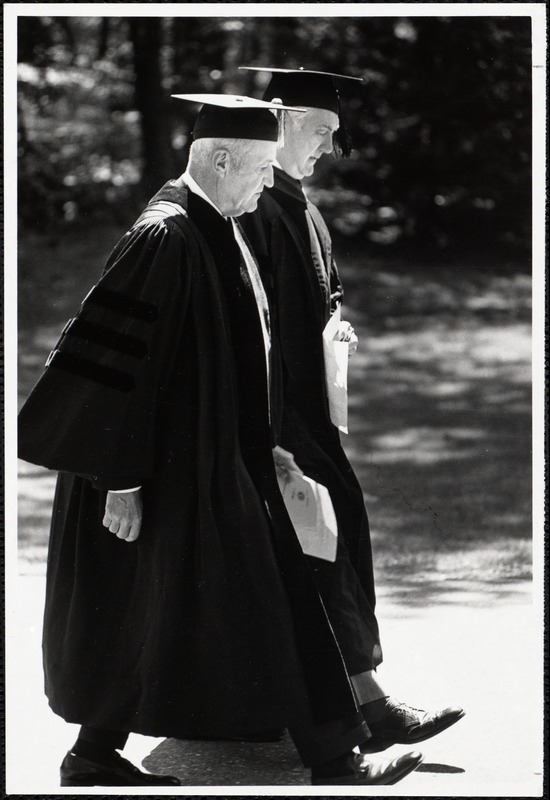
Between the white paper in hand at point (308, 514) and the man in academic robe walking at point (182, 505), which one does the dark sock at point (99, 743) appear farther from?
the white paper in hand at point (308, 514)

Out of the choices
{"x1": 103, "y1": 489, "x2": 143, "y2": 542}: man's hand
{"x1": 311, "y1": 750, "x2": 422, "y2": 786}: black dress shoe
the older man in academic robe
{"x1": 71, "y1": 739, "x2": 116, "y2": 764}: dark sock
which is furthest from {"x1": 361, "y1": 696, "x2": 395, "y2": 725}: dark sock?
{"x1": 103, "y1": 489, "x2": 143, "y2": 542}: man's hand

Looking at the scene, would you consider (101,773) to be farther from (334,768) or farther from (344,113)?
(344,113)

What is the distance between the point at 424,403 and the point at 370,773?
16.2 feet

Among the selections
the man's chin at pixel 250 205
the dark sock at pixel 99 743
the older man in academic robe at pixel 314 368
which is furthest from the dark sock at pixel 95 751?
the man's chin at pixel 250 205

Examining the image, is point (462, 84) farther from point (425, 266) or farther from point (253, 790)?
point (425, 266)

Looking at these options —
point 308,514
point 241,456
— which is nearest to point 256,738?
point 308,514

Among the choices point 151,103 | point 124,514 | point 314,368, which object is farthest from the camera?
point 151,103

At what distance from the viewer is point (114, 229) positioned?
22.2 ft

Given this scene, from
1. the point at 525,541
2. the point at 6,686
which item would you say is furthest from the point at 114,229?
the point at 6,686

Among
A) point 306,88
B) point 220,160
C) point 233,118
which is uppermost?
point 306,88

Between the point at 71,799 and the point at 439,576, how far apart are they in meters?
2.35

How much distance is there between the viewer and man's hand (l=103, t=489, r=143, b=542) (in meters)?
3.84

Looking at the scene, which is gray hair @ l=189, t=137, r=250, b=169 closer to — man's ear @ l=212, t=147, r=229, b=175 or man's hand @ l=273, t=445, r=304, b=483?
man's ear @ l=212, t=147, r=229, b=175

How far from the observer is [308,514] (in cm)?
429
